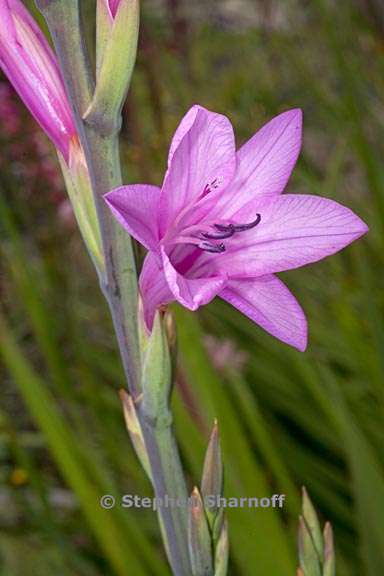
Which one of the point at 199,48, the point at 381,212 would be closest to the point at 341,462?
the point at 381,212

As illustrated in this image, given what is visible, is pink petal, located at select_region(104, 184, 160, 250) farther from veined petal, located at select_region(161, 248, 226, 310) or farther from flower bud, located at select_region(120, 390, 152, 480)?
flower bud, located at select_region(120, 390, 152, 480)

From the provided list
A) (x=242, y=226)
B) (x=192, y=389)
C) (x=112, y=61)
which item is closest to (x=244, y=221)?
(x=242, y=226)

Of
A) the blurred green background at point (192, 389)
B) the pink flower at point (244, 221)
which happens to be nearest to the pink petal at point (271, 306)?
the pink flower at point (244, 221)

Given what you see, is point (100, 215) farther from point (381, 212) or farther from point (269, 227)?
point (381, 212)

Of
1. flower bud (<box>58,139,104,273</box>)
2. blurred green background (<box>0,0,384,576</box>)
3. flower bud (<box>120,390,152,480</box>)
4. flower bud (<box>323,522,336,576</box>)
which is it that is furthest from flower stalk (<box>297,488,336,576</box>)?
blurred green background (<box>0,0,384,576</box>)

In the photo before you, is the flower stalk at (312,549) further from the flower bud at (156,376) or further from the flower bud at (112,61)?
the flower bud at (112,61)
